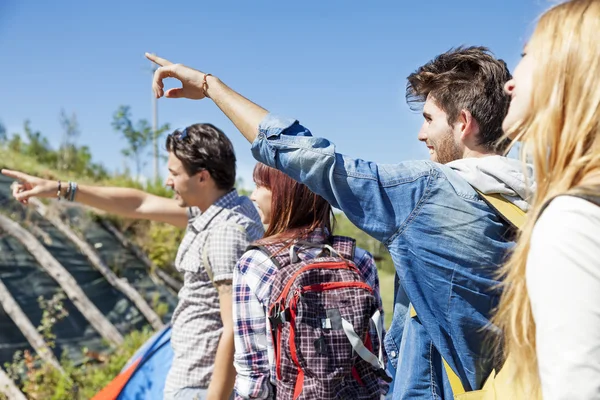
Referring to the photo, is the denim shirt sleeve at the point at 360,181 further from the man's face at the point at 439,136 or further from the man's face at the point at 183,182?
the man's face at the point at 183,182

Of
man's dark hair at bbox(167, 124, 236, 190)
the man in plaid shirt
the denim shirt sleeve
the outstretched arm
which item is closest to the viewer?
the denim shirt sleeve

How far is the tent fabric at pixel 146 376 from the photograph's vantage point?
3.17 meters

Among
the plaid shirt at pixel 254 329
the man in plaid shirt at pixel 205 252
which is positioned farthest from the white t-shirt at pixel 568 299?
the man in plaid shirt at pixel 205 252

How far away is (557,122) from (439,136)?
752 millimetres

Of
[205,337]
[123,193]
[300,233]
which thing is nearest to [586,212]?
[300,233]

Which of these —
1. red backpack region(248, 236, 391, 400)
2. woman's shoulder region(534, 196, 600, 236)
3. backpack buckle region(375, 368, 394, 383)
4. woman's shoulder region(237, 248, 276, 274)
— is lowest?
backpack buckle region(375, 368, 394, 383)

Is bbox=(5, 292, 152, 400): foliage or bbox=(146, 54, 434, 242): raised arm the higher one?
bbox=(146, 54, 434, 242): raised arm

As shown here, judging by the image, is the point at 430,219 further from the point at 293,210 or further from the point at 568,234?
the point at 293,210

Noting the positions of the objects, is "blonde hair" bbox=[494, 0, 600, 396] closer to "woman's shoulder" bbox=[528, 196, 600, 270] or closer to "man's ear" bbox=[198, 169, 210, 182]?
"woman's shoulder" bbox=[528, 196, 600, 270]

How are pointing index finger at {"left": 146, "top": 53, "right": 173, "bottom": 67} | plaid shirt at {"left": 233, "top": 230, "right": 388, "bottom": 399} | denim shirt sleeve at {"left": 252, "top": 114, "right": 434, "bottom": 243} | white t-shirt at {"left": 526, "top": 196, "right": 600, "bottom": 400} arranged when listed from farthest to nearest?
plaid shirt at {"left": 233, "top": 230, "right": 388, "bottom": 399} < pointing index finger at {"left": 146, "top": 53, "right": 173, "bottom": 67} < denim shirt sleeve at {"left": 252, "top": 114, "right": 434, "bottom": 243} < white t-shirt at {"left": 526, "top": 196, "right": 600, "bottom": 400}

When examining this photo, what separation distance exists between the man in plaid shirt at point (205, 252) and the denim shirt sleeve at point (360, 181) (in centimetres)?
112

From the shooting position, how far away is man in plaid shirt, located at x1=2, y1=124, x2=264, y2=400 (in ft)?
7.84

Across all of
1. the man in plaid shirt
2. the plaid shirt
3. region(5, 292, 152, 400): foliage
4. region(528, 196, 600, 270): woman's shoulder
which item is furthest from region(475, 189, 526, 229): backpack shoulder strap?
region(5, 292, 152, 400): foliage

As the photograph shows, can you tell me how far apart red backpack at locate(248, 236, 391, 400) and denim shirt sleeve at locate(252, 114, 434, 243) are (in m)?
0.49
